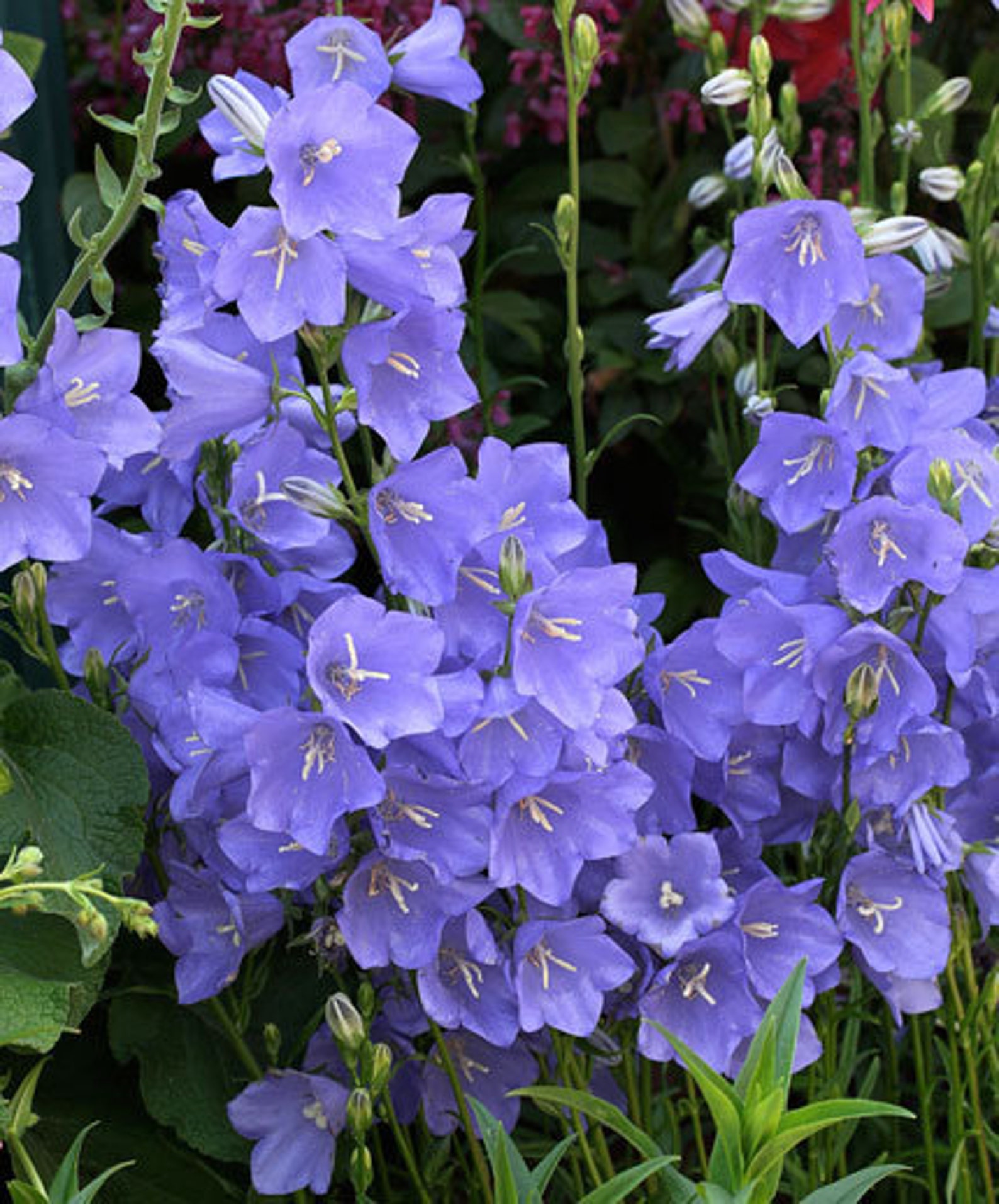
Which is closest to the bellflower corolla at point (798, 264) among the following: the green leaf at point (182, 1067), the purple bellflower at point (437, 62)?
the purple bellflower at point (437, 62)

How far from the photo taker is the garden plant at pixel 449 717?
125 centimetres

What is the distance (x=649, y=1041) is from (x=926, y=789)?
0.88ft

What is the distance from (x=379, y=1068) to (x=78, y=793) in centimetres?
30

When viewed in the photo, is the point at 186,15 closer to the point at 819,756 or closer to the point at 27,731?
the point at 27,731

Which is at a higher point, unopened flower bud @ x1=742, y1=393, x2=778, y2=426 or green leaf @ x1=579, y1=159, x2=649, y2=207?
unopened flower bud @ x1=742, y1=393, x2=778, y2=426

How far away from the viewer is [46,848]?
137 cm

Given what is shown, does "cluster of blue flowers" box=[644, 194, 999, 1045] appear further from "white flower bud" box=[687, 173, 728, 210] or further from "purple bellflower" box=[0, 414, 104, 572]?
"purple bellflower" box=[0, 414, 104, 572]

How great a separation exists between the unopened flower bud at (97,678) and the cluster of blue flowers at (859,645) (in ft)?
1.31

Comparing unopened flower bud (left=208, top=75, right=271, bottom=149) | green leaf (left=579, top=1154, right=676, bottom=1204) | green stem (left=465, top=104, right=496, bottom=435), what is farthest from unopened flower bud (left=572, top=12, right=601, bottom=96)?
green leaf (left=579, top=1154, right=676, bottom=1204)

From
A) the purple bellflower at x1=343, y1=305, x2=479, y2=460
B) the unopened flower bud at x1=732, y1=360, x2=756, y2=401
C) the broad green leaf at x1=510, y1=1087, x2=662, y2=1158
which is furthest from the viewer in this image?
the unopened flower bud at x1=732, y1=360, x2=756, y2=401

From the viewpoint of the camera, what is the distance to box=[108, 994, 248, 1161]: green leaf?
150cm

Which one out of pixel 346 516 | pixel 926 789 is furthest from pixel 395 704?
pixel 926 789

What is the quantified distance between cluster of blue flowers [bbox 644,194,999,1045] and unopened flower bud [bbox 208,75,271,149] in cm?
38

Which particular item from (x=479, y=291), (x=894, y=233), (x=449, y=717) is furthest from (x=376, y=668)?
(x=479, y=291)
